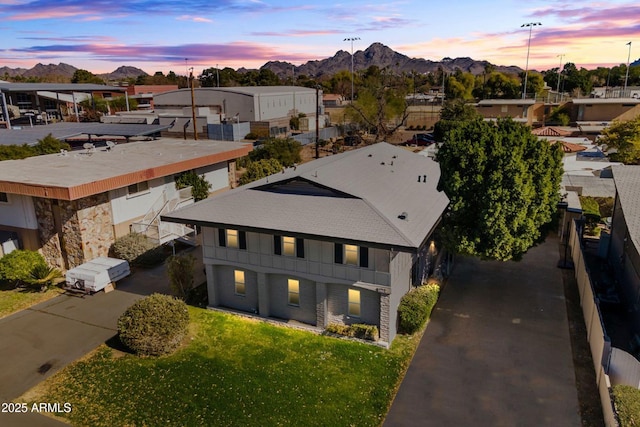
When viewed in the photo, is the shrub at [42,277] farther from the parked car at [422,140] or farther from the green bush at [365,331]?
the parked car at [422,140]

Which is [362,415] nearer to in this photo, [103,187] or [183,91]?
[103,187]

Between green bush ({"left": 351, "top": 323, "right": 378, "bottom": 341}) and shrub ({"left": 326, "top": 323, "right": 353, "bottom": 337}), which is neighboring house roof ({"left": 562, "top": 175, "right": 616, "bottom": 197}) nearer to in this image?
green bush ({"left": 351, "top": 323, "right": 378, "bottom": 341})

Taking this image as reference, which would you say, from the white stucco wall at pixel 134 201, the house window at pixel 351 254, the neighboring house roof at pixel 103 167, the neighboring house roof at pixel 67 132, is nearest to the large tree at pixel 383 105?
the neighboring house roof at pixel 67 132

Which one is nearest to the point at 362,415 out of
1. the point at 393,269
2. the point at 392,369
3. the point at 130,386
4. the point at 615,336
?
the point at 392,369

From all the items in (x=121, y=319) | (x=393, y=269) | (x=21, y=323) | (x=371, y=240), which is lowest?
(x=21, y=323)

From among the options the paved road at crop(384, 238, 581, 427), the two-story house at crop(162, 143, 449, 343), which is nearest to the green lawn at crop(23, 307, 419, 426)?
the paved road at crop(384, 238, 581, 427)

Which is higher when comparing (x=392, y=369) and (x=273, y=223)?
(x=273, y=223)
